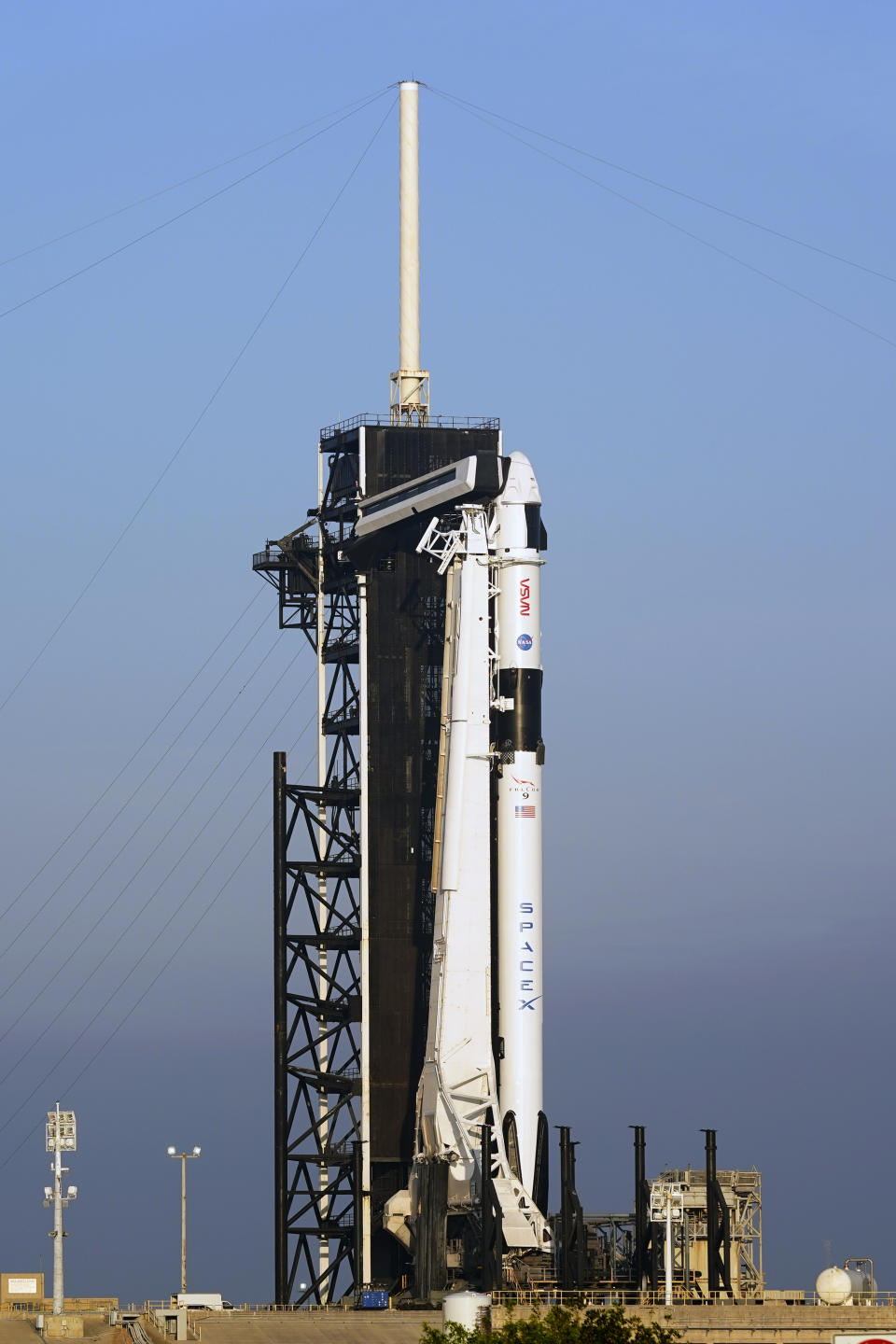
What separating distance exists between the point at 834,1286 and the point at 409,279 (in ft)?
150

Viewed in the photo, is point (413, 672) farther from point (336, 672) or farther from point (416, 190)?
point (416, 190)

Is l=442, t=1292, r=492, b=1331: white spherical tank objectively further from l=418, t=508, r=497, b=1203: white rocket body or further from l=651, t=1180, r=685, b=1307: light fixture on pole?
l=418, t=508, r=497, b=1203: white rocket body

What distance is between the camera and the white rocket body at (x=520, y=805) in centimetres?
10550

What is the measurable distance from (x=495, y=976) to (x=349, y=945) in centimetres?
761

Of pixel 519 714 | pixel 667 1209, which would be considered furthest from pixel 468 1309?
pixel 519 714

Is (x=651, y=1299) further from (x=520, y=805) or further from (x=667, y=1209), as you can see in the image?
(x=520, y=805)

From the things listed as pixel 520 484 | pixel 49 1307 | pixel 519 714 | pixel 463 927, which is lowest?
pixel 49 1307

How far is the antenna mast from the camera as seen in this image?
118m

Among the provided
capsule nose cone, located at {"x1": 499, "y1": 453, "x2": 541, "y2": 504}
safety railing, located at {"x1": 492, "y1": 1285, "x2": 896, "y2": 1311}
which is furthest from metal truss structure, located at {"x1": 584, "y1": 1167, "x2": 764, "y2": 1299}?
capsule nose cone, located at {"x1": 499, "y1": 453, "x2": 541, "y2": 504}

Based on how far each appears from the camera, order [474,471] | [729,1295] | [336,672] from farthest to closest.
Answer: [336,672]
[474,471]
[729,1295]

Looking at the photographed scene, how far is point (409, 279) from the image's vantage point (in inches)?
4658

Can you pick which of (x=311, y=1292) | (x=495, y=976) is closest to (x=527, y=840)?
(x=495, y=976)

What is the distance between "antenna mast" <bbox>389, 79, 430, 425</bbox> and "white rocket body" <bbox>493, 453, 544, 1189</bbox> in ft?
29.6

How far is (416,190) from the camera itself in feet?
391
